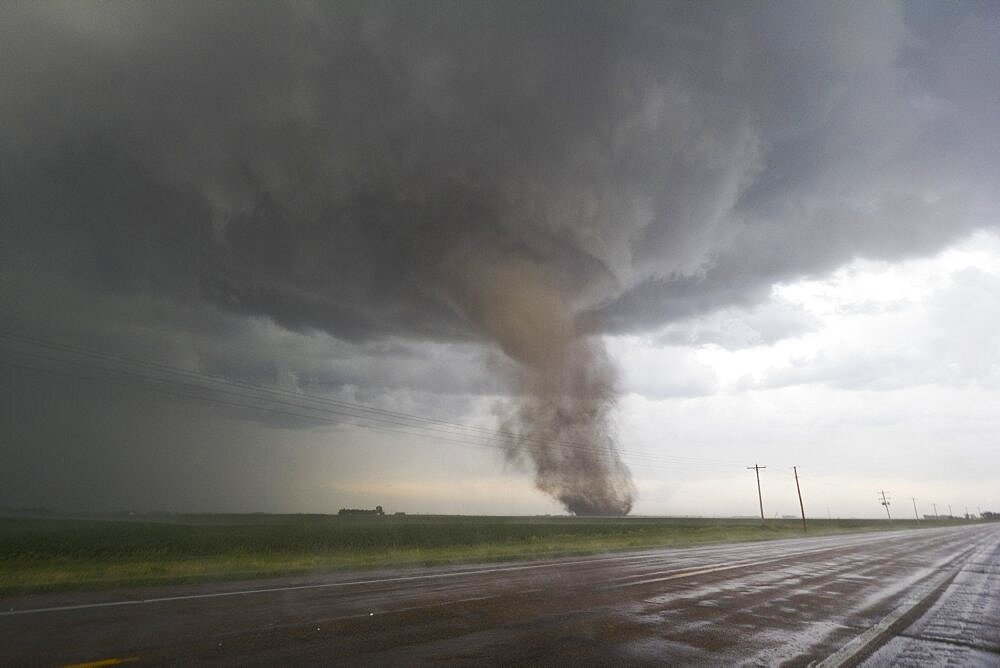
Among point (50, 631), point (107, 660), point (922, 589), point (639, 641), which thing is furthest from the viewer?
point (922, 589)

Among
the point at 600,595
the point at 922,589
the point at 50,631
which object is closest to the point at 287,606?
the point at 50,631

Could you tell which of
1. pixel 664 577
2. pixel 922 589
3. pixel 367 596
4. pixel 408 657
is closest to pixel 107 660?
pixel 408 657

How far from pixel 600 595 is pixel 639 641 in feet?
15.3

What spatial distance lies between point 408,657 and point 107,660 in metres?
3.73

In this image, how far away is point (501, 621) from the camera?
8805mm

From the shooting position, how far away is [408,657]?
6570 mm

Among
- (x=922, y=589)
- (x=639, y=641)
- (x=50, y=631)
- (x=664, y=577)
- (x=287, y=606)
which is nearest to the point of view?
(x=639, y=641)

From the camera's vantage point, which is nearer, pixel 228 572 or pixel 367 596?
pixel 367 596

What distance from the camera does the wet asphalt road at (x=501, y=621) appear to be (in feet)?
22.2

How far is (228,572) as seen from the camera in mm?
16297

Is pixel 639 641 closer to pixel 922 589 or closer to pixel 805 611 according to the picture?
pixel 805 611

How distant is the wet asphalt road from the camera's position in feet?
22.2

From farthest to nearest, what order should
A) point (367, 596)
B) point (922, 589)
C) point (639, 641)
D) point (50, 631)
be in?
point (922, 589) → point (367, 596) → point (50, 631) → point (639, 641)

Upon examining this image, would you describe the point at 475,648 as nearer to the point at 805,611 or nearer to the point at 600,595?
the point at 600,595
